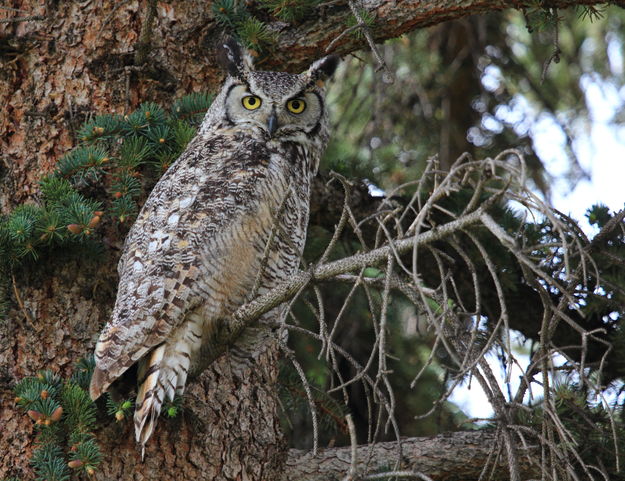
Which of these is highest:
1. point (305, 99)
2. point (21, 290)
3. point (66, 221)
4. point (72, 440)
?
point (305, 99)

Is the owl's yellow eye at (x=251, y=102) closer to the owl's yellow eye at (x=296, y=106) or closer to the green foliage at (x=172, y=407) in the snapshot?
the owl's yellow eye at (x=296, y=106)

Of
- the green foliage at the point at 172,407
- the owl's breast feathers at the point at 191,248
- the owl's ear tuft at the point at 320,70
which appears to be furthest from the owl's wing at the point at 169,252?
the owl's ear tuft at the point at 320,70

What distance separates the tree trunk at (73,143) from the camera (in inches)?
100

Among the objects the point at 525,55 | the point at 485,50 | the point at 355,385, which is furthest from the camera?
the point at 525,55

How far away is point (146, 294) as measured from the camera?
2.38 metres

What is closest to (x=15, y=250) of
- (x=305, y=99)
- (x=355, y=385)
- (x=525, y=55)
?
(x=305, y=99)

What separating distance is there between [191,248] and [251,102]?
30.4 inches

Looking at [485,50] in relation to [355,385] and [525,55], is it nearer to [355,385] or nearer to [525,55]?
[525,55]

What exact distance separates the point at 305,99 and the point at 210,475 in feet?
4.81

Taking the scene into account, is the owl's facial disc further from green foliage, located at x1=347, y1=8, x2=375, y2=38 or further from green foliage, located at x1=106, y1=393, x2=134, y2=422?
green foliage, located at x1=106, y1=393, x2=134, y2=422

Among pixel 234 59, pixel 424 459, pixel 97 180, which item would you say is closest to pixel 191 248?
pixel 97 180

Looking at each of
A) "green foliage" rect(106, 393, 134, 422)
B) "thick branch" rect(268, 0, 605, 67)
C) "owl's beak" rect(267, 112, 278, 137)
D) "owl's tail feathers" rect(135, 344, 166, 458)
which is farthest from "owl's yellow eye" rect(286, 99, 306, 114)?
"green foliage" rect(106, 393, 134, 422)

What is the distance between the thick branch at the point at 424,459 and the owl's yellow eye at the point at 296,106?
1306 mm

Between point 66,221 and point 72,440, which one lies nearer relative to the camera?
point 72,440
